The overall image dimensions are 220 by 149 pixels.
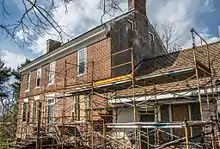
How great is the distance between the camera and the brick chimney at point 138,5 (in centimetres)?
1711

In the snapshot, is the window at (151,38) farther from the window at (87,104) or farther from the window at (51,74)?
the window at (51,74)

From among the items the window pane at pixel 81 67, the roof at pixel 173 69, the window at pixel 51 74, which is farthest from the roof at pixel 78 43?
the roof at pixel 173 69

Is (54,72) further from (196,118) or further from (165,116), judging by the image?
(196,118)

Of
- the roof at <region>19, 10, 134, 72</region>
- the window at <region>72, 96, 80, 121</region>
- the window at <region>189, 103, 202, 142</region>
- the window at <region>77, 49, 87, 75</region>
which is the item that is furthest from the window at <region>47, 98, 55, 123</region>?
the window at <region>189, 103, 202, 142</region>

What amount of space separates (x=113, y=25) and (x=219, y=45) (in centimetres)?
601

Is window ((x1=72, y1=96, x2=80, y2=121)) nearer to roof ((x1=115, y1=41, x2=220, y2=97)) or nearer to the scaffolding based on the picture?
the scaffolding

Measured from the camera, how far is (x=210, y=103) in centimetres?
997

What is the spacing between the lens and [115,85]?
39.3 feet

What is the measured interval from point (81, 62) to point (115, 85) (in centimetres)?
533

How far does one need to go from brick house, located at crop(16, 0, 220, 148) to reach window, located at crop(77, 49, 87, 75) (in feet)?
0.22

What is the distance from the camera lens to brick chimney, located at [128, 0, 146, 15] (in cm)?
1711

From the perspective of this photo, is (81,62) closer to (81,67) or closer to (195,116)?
(81,67)

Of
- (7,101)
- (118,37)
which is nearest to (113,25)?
(118,37)

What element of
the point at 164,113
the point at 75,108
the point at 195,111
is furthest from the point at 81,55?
the point at 195,111
